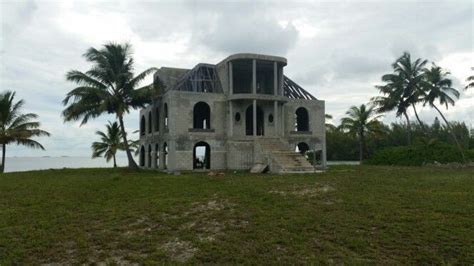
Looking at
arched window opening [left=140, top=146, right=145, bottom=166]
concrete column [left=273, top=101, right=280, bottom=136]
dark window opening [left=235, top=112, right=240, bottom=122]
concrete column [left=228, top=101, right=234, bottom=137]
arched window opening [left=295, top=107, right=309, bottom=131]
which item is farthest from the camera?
arched window opening [left=140, top=146, right=145, bottom=166]

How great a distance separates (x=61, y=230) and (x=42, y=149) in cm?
2373

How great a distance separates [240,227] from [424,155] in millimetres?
30547

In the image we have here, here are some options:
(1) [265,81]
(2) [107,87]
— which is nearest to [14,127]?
(2) [107,87]

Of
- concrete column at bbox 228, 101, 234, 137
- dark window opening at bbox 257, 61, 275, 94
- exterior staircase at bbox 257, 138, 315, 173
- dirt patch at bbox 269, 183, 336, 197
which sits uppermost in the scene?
dark window opening at bbox 257, 61, 275, 94

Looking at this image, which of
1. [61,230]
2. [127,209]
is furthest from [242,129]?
[61,230]

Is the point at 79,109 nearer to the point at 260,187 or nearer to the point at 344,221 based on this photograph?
the point at 260,187

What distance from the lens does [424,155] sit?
34.5m

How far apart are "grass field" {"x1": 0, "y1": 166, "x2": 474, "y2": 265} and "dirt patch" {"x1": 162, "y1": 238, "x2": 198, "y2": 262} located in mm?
→ 19

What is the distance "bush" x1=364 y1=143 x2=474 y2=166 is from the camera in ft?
110

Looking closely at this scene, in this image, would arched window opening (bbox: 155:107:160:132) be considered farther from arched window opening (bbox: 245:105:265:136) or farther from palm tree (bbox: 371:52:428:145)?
palm tree (bbox: 371:52:428:145)

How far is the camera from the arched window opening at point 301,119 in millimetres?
30906

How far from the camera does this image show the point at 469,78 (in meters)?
30.7

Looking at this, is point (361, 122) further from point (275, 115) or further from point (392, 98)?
point (275, 115)

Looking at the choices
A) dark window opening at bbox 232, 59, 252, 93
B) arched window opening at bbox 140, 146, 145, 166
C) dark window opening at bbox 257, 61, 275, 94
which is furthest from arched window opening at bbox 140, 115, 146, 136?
dark window opening at bbox 257, 61, 275, 94
